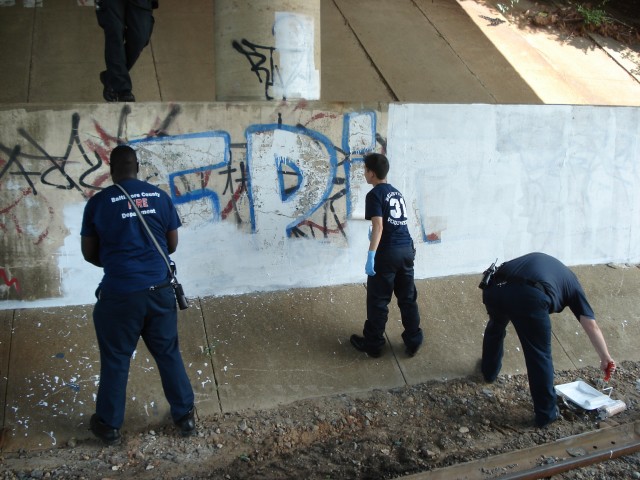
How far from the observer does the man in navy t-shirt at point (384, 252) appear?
16.1 feet

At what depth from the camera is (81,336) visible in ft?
16.2

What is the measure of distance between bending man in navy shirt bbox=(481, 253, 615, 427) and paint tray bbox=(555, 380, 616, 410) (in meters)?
0.29

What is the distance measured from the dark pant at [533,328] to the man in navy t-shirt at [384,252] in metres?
0.63

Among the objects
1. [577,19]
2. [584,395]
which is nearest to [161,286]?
[584,395]

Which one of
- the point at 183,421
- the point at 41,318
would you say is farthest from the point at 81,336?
the point at 183,421

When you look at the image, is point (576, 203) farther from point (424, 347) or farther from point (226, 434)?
point (226, 434)

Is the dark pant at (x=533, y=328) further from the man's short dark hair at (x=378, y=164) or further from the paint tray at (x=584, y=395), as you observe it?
the man's short dark hair at (x=378, y=164)

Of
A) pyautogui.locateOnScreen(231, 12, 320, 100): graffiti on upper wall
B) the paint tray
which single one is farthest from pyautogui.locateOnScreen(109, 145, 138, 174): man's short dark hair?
the paint tray

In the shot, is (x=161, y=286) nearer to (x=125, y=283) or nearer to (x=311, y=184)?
(x=125, y=283)

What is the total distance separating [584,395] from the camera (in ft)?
16.5

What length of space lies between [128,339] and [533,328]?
2.69m

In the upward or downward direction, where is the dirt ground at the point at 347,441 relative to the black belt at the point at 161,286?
downward

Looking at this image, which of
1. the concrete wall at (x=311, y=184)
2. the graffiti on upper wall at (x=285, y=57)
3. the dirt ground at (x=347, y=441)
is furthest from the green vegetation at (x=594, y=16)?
the dirt ground at (x=347, y=441)

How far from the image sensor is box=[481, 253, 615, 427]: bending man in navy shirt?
4469mm
